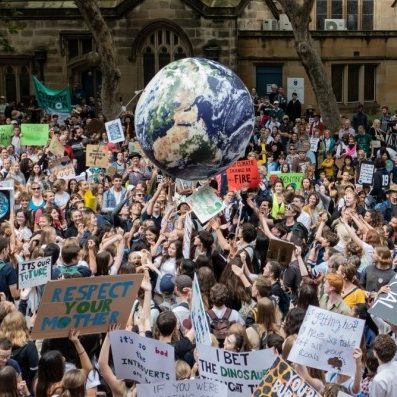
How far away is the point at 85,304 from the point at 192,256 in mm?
3760

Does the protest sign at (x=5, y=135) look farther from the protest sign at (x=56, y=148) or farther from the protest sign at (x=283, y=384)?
the protest sign at (x=283, y=384)

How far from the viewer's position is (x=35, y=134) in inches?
803

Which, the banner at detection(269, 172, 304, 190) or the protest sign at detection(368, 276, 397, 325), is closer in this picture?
the protest sign at detection(368, 276, 397, 325)

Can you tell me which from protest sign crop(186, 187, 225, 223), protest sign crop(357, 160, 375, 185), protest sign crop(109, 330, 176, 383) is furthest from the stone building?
protest sign crop(109, 330, 176, 383)

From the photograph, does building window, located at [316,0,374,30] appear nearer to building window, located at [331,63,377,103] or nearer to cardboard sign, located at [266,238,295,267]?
building window, located at [331,63,377,103]

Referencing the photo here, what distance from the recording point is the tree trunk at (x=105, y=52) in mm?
25109

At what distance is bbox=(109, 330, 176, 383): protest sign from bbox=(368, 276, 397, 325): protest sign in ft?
5.63

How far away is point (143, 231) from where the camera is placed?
13.1 meters

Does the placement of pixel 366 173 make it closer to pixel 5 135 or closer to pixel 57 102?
pixel 5 135

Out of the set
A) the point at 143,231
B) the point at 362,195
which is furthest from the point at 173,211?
the point at 362,195

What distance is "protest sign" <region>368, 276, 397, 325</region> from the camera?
27.5 ft

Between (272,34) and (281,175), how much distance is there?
14064mm

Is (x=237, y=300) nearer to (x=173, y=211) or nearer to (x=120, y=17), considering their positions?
(x=173, y=211)

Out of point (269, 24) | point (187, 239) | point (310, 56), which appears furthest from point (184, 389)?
point (269, 24)
